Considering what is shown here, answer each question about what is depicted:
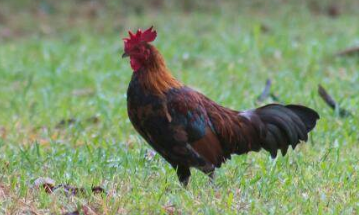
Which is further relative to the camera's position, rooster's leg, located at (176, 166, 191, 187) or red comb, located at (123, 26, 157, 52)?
rooster's leg, located at (176, 166, 191, 187)

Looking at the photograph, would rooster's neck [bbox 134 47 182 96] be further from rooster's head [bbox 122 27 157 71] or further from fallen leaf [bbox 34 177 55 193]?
fallen leaf [bbox 34 177 55 193]

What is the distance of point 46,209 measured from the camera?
15.6ft

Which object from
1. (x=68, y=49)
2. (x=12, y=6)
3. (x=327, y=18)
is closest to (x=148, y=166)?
(x=68, y=49)

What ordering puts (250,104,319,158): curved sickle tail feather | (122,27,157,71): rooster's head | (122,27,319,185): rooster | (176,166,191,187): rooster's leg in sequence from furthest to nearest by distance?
(250,104,319,158): curved sickle tail feather, (176,166,191,187): rooster's leg, (122,27,157,71): rooster's head, (122,27,319,185): rooster

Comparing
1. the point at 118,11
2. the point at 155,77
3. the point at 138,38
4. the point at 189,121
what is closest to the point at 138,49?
the point at 138,38

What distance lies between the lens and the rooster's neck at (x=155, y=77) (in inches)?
211

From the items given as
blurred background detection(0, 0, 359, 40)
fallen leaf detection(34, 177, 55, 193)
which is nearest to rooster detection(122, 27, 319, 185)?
fallen leaf detection(34, 177, 55, 193)

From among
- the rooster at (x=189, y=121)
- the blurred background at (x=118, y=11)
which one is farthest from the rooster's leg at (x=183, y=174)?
the blurred background at (x=118, y=11)

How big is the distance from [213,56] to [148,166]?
5.72 meters

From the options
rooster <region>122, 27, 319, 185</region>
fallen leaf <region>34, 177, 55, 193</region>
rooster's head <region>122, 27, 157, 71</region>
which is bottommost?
fallen leaf <region>34, 177, 55, 193</region>

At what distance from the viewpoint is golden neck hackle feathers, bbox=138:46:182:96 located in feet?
17.6

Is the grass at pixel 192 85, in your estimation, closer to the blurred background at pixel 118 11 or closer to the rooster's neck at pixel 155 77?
the blurred background at pixel 118 11

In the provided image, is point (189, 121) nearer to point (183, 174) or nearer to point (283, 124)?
point (183, 174)

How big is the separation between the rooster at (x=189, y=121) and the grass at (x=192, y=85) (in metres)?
0.21
